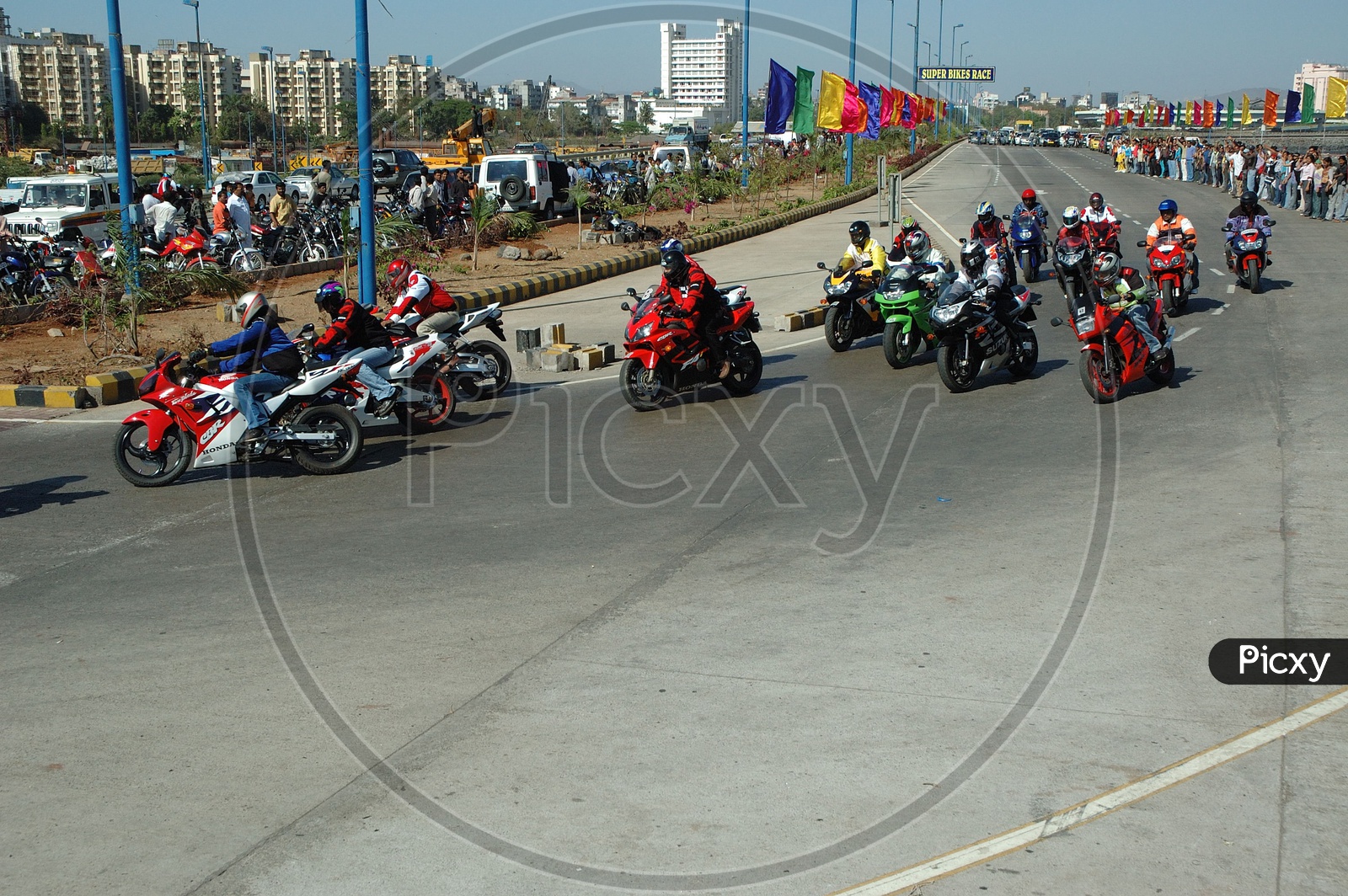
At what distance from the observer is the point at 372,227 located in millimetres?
16938

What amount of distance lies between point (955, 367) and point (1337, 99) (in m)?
35.3

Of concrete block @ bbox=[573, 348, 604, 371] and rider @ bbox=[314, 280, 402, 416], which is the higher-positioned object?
rider @ bbox=[314, 280, 402, 416]

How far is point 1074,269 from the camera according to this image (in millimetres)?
12953

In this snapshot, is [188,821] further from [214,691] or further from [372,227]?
[372,227]

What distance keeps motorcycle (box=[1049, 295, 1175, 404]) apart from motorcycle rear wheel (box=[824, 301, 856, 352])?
3.84 meters

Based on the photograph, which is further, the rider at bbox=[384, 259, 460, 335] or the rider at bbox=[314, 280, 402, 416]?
the rider at bbox=[384, 259, 460, 335]

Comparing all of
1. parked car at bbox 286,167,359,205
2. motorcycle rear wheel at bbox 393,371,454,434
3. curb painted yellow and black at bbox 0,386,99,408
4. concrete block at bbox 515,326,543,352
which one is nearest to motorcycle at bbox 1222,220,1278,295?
concrete block at bbox 515,326,543,352

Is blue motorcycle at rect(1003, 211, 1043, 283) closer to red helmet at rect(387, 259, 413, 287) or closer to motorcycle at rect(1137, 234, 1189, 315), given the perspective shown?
motorcycle at rect(1137, 234, 1189, 315)

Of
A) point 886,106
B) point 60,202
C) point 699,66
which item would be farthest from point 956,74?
point 60,202

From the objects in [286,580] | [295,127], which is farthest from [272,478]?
[295,127]

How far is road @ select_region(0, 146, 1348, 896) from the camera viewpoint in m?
4.37

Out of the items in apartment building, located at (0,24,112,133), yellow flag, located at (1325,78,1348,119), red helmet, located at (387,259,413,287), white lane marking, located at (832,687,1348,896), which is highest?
apartment building, located at (0,24,112,133)

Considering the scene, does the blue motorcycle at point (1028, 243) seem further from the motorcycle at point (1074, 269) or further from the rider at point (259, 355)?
the rider at point (259, 355)

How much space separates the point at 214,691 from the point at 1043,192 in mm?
41804
